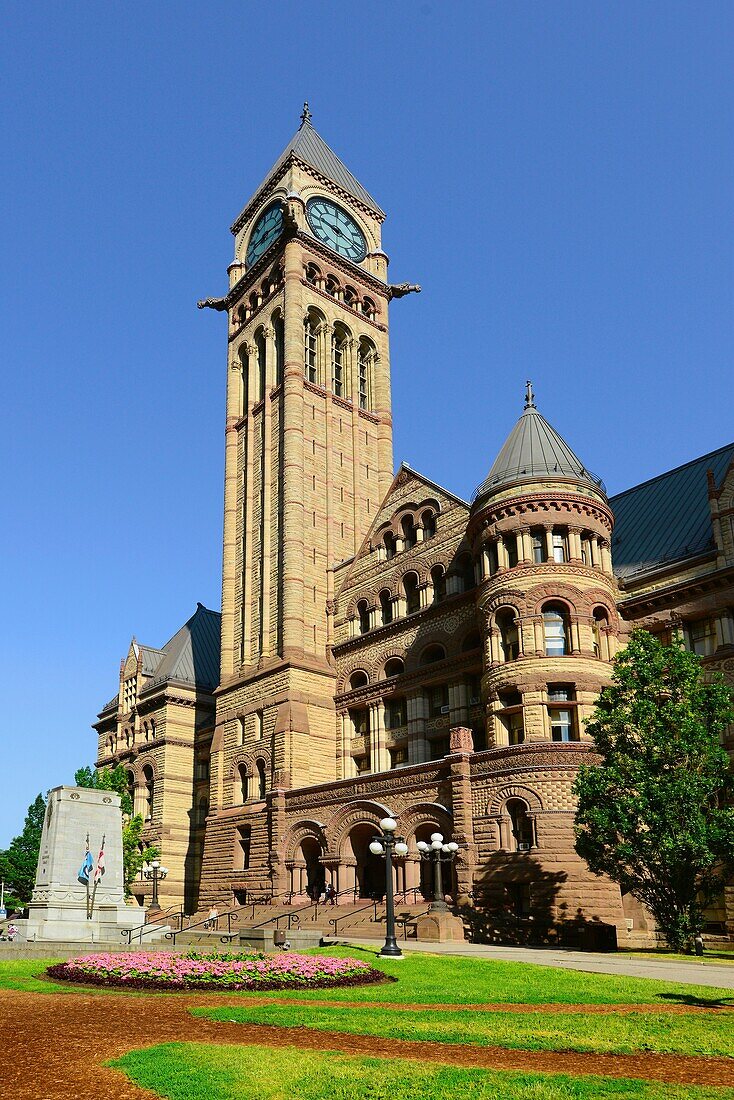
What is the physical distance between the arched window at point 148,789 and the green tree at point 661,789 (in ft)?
127

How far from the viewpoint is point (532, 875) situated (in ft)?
107

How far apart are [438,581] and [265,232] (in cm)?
3130

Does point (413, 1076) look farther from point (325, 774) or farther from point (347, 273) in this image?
point (347, 273)

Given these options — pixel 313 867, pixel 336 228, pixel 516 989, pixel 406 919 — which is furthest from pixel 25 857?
pixel 516 989

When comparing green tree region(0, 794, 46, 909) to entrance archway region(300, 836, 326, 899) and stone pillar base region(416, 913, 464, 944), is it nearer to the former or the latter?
entrance archway region(300, 836, 326, 899)

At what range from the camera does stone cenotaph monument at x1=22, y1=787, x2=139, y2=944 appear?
33.6 m

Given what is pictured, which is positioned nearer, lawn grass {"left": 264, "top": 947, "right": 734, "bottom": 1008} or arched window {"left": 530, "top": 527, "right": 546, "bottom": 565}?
lawn grass {"left": 264, "top": 947, "right": 734, "bottom": 1008}

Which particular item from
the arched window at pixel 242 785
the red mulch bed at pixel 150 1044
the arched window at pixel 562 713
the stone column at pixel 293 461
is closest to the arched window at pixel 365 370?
the stone column at pixel 293 461

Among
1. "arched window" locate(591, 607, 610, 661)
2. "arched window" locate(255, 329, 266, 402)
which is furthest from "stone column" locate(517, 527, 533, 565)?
"arched window" locate(255, 329, 266, 402)

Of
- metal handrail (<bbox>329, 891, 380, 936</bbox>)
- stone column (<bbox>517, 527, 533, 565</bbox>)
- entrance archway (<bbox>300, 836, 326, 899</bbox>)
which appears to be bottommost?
metal handrail (<bbox>329, 891, 380, 936</bbox>)

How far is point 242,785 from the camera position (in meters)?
51.2

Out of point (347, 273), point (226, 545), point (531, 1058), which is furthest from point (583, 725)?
point (347, 273)

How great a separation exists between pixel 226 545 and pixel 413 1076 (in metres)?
50.9

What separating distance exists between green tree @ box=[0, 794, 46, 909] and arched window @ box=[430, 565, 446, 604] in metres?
37.6
